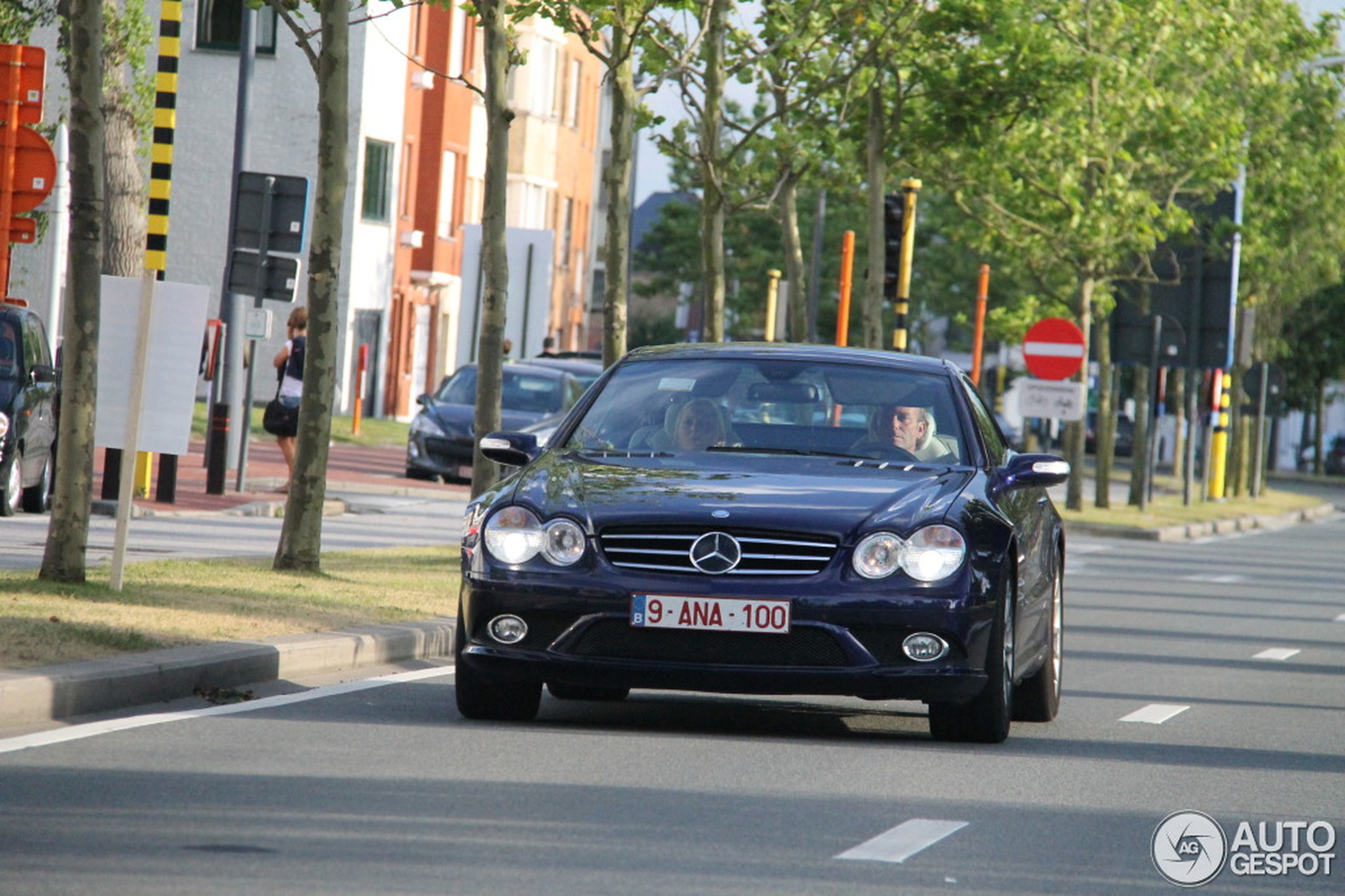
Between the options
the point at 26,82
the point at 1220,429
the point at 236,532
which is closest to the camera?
the point at 26,82

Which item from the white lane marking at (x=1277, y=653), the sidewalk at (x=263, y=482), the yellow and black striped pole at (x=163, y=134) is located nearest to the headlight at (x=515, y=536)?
the white lane marking at (x=1277, y=653)

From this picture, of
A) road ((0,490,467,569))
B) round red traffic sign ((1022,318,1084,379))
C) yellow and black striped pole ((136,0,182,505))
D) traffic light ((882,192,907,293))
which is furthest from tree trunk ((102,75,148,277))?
round red traffic sign ((1022,318,1084,379))

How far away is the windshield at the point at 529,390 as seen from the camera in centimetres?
3319

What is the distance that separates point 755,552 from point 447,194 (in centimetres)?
4776

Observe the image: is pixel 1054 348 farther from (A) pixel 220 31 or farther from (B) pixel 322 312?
(A) pixel 220 31

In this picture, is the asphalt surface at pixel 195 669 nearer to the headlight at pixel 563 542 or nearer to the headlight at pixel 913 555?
the headlight at pixel 563 542

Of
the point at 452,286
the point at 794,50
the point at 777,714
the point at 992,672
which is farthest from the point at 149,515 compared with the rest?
the point at 452,286

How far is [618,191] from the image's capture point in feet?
64.2

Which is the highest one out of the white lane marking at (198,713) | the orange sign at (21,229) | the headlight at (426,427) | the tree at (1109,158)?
the tree at (1109,158)

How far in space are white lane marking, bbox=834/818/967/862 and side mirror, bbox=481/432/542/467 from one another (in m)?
3.13

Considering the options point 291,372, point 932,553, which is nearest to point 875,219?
point 291,372

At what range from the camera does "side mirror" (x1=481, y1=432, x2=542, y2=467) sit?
35.4 ft

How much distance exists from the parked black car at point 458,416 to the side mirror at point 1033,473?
2043cm

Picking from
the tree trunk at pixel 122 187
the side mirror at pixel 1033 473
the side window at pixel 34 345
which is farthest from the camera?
the tree trunk at pixel 122 187
